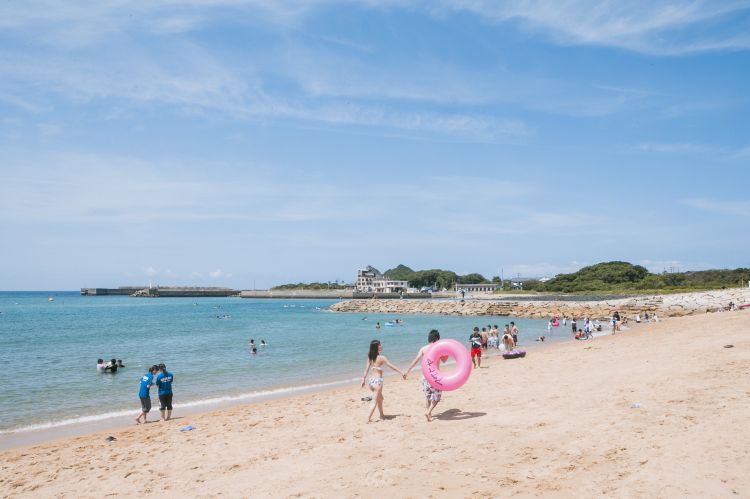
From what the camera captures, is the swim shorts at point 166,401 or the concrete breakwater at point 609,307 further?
the concrete breakwater at point 609,307

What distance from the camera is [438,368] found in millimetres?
9406

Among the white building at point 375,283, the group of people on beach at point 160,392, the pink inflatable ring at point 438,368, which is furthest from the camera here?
the white building at point 375,283

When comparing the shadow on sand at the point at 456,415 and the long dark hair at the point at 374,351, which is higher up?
the long dark hair at the point at 374,351

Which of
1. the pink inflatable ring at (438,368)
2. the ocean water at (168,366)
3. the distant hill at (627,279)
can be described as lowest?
the ocean water at (168,366)

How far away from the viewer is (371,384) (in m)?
9.43

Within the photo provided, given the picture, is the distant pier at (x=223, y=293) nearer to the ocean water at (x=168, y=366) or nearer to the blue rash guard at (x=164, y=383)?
the ocean water at (x=168, y=366)

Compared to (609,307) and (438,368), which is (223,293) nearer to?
(609,307)

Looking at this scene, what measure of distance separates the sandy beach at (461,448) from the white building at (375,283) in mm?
→ 139215

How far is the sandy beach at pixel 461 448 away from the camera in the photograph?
5.95 metres

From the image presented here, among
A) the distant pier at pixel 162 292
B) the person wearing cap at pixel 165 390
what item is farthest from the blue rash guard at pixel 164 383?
the distant pier at pixel 162 292

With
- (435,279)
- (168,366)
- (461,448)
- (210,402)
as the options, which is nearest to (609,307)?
(168,366)

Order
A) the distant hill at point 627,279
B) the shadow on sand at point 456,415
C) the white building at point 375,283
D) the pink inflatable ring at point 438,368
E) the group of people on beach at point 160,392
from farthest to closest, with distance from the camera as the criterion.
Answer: the white building at point 375,283
the distant hill at point 627,279
the group of people on beach at point 160,392
the shadow on sand at point 456,415
the pink inflatable ring at point 438,368

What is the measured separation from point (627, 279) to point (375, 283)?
84.9m

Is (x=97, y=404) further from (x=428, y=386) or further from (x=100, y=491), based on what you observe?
(x=428, y=386)
